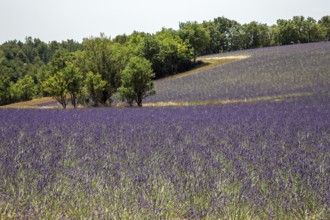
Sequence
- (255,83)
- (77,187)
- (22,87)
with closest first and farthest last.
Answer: (77,187) → (255,83) → (22,87)

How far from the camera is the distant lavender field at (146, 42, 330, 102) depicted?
24.7 metres

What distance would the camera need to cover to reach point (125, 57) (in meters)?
29.4

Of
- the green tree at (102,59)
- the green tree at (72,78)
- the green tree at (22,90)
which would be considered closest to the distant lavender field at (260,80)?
the green tree at (102,59)

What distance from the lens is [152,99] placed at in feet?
90.4

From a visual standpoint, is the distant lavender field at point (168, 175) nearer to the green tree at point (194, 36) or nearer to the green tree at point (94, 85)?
the green tree at point (94, 85)

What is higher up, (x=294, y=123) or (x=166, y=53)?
(x=166, y=53)

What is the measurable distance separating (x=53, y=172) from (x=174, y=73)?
44.2 meters

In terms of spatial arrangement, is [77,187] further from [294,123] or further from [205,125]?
[294,123]

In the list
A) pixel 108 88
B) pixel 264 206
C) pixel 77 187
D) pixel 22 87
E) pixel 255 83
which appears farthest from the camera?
pixel 22 87

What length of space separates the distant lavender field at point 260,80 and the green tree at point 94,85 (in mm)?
4364

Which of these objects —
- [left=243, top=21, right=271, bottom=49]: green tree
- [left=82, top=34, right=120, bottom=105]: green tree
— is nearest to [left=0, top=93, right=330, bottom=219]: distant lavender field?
[left=82, top=34, right=120, bottom=105]: green tree

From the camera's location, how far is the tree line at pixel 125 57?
76.7ft

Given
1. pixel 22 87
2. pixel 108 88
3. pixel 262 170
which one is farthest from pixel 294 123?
pixel 22 87

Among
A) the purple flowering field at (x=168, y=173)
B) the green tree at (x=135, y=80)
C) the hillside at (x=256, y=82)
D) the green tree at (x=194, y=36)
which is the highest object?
the green tree at (x=194, y=36)
